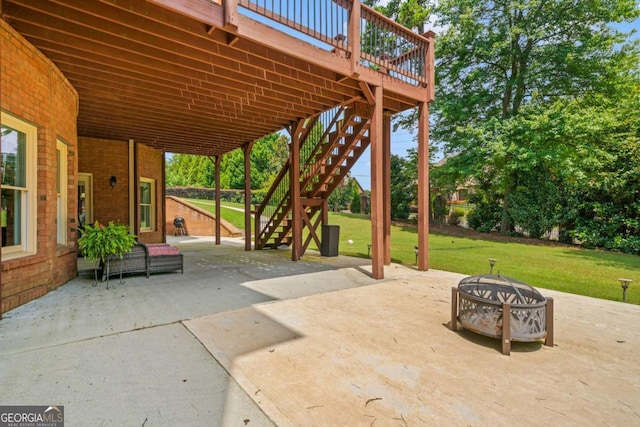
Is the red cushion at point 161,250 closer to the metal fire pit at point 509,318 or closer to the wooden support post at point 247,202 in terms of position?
the wooden support post at point 247,202

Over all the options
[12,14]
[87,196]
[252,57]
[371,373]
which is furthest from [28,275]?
[87,196]

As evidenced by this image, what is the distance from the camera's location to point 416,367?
2465 millimetres

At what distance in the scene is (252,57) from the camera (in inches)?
180

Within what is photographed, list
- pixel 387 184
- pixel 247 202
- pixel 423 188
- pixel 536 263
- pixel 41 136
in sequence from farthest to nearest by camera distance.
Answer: pixel 247 202
pixel 536 263
pixel 387 184
pixel 423 188
pixel 41 136

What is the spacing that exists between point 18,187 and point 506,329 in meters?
5.82

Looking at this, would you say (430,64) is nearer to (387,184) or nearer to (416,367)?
(387,184)

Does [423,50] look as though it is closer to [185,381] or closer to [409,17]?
[185,381]

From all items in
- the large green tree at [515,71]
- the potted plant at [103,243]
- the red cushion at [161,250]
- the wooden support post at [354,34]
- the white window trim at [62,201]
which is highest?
the large green tree at [515,71]

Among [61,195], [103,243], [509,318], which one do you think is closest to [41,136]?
[61,195]

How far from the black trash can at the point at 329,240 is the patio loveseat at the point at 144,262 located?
358cm

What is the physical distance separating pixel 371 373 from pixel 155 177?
10.3m

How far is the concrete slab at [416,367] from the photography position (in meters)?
1.92

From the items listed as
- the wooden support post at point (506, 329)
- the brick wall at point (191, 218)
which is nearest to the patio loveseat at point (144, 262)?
the wooden support post at point (506, 329)

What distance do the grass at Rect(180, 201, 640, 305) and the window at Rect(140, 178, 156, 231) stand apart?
17.8 ft
